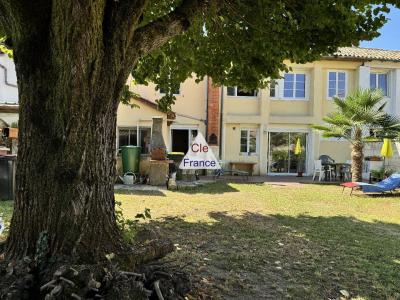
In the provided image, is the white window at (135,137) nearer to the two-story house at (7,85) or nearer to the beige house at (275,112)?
the beige house at (275,112)

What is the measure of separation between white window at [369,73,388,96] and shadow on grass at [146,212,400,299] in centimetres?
1756

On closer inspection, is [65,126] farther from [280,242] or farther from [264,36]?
[280,242]

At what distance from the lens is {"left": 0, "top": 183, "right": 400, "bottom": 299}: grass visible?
5.16m

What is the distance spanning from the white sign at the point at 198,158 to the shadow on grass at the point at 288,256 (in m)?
7.61

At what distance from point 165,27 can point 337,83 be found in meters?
21.7

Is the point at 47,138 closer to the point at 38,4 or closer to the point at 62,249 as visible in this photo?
the point at 62,249

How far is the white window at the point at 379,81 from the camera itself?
83.1ft

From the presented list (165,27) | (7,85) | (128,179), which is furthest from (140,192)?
(7,85)

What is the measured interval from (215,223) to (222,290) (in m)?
4.18

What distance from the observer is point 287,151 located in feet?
81.0

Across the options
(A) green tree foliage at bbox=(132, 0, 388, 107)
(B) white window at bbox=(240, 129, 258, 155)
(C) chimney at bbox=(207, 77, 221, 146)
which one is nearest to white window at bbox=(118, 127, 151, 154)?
(C) chimney at bbox=(207, 77, 221, 146)

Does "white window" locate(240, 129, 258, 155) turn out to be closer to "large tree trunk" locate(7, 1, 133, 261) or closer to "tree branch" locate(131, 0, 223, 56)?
"tree branch" locate(131, 0, 223, 56)

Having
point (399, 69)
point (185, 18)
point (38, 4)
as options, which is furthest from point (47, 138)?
point (399, 69)

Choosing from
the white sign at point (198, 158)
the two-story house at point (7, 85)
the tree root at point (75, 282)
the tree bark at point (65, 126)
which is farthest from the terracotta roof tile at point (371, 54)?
the tree root at point (75, 282)
